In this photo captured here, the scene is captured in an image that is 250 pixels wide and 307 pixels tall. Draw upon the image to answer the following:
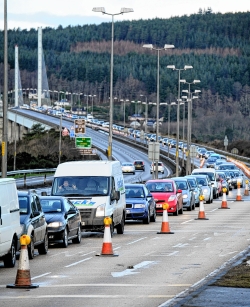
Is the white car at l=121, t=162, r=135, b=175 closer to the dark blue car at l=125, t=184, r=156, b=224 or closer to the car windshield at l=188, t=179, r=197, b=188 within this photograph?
the car windshield at l=188, t=179, r=197, b=188

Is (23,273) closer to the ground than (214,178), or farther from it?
farther from it

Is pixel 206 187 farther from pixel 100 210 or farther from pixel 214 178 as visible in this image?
pixel 100 210

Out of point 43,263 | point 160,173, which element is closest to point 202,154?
point 160,173

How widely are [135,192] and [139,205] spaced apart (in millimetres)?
1069

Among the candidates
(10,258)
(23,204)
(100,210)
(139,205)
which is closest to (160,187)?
(139,205)

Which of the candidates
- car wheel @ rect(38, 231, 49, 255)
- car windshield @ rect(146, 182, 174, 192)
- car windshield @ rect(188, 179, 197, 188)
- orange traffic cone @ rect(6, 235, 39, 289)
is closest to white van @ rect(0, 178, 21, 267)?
car wheel @ rect(38, 231, 49, 255)

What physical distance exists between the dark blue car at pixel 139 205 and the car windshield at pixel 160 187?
5759 mm

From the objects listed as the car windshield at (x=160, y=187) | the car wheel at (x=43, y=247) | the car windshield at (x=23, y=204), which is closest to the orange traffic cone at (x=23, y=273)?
the car windshield at (x=23, y=204)

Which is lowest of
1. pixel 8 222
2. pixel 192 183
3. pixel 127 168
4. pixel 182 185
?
pixel 127 168

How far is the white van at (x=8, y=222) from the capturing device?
20406 millimetres

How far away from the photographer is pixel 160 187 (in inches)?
1756

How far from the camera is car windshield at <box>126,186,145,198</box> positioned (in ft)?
125

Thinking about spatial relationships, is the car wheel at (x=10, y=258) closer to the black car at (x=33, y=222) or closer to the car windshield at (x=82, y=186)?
the black car at (x=33, y=222)

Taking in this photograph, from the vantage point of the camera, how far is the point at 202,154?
145 metres
